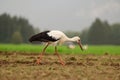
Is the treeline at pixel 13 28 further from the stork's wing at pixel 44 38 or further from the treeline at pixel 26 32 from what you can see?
the stork's wing at pixel 44 38

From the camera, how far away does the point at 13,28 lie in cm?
9844

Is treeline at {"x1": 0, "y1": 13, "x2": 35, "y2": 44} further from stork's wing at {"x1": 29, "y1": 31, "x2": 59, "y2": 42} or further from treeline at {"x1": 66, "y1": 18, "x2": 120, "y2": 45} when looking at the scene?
stork's wing at {"x1": 29, "y1": 31, "x2": 59, "y2": 42}

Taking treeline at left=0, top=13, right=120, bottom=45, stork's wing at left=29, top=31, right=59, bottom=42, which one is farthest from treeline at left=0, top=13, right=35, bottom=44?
stork's wing at left=29, top=31, right=59, bottom=42

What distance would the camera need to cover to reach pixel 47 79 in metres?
9.02

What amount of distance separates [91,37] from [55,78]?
278 feet

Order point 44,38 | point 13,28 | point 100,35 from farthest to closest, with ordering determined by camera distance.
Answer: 1. point 13,28
2. point 100,35
3. point 44,38

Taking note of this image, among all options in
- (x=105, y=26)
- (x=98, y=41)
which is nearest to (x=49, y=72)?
(x=98, y=41)

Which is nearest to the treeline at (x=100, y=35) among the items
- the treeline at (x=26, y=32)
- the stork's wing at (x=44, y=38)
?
the treeline at (x=26, y=32)

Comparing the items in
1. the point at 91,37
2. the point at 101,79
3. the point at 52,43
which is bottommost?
the point at 101,79

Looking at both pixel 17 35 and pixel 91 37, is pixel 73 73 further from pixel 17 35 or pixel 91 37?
pixel 91 37

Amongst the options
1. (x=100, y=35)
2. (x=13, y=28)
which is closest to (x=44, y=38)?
(x=100, y=35)

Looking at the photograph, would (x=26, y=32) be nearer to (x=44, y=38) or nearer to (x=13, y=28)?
(x=13, y=28)

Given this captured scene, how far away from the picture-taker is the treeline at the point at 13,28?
92088 millimetres

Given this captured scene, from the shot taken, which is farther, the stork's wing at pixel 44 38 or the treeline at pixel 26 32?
the treeline at pixel 26 32
